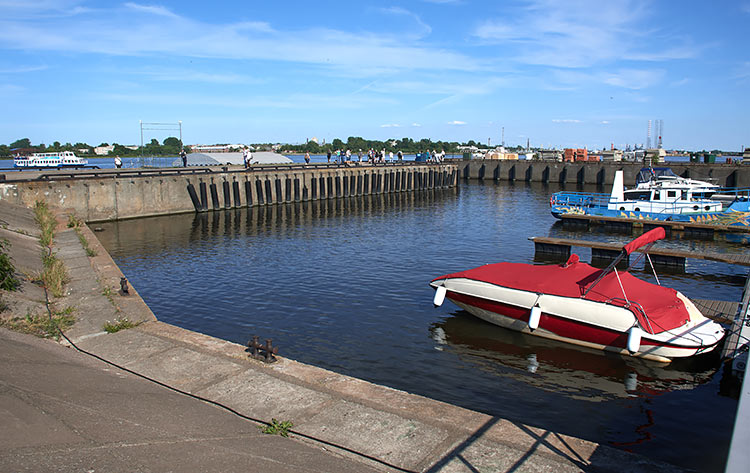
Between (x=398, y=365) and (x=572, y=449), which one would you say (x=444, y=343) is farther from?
(x=572, y=449)

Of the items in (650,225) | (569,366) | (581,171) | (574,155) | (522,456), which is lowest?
(569,366)

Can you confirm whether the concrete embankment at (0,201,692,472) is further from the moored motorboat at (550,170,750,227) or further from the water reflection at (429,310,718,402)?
the moored motorboat at (550,170,750,227)

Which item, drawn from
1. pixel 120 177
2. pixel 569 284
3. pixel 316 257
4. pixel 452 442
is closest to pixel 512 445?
pixel 452 442

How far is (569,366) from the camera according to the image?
1524cm

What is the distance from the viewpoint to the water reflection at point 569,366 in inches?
547

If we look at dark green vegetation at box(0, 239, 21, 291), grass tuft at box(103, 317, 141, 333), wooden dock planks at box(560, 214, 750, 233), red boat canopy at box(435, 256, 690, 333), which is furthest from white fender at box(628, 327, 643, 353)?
wooden dock planks at box(560, 214, 750, 233)

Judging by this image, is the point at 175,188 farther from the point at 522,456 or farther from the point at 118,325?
the point at 522,456

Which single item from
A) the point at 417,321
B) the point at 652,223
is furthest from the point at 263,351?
the point at 652,223

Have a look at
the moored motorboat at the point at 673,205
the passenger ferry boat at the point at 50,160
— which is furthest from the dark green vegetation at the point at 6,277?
the passenger ferry boat at the point at 50,160

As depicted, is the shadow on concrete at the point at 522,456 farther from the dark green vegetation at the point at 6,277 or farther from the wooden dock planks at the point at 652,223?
the wooden dock planks at the point at 652,223

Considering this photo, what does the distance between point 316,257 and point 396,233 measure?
10.1 meters

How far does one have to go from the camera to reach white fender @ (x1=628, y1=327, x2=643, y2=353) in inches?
568

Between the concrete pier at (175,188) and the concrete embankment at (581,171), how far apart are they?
3631cm

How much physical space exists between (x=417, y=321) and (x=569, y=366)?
5.41 meters
